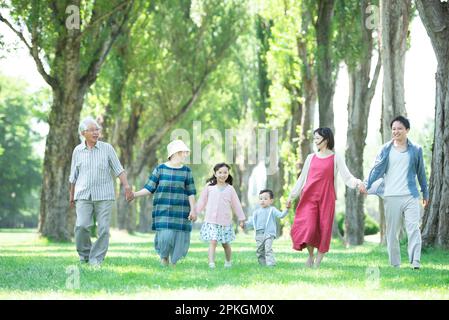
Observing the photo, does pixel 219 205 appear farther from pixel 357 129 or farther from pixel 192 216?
pixel 357 129

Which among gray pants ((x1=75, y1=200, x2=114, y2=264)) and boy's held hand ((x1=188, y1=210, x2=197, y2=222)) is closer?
boy's held hand ((x1=188, y1=210, x2=197, y2=222))

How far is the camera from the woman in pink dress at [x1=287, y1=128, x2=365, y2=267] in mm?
12734

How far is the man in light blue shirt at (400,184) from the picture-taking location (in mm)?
12312

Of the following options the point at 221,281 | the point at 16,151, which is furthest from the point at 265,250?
the point at 16,151

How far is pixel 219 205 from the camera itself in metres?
13.4

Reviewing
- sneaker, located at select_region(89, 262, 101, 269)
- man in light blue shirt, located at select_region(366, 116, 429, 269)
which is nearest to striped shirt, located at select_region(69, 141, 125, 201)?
sneaker, located at select_region(89, 262, 101, 269)

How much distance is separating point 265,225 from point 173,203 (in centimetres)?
153

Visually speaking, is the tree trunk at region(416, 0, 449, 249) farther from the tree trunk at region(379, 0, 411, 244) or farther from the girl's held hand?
→ the girl's held hand

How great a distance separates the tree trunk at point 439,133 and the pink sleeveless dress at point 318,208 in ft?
11.1

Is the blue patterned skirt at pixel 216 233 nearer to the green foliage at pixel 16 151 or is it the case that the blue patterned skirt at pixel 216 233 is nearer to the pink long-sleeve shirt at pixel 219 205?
the pink long-sleeve shirt at pixel 219 205

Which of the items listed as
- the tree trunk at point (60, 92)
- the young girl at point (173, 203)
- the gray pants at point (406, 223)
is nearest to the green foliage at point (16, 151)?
the tree trunk at point (60, 92)

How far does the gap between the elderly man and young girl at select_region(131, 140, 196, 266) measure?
526 millimetres

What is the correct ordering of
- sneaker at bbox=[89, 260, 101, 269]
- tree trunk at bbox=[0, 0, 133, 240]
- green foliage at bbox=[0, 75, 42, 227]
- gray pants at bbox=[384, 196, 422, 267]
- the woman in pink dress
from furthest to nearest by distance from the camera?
green foliage at bbox=[0, 75, 42, 227]
tree trunk at bbox=[0, 0, 133, 240]
the woman in pink dress
sneaker at bbox=[89, 260, 101, 269]
gray pants at bbox=[384, 196, 422, 267]
